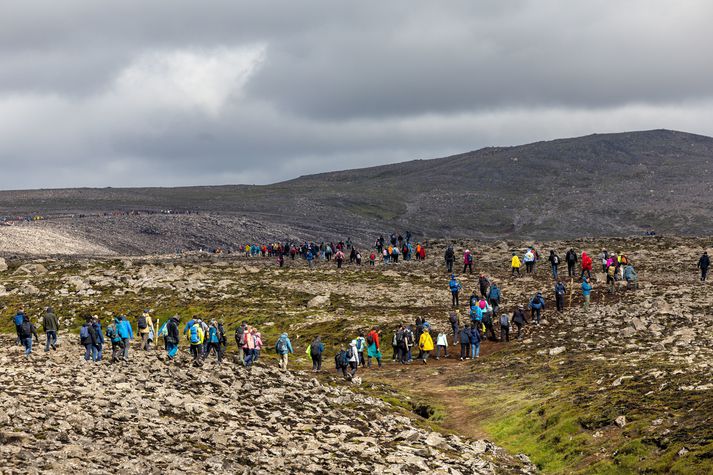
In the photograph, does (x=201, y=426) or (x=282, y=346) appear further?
(x=282, y=346)

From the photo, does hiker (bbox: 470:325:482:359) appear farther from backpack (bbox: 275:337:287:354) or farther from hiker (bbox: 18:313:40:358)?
hiker (bbox: 18:313:40:358)

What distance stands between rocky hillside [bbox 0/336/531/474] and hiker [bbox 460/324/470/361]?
10.2 meters

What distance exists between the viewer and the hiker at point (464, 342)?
45.6m

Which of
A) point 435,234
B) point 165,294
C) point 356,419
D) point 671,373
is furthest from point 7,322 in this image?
point 435,234

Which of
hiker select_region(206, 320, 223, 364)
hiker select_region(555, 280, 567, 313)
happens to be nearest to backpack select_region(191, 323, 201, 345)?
hiker select_region(206, 320, 223, 364)

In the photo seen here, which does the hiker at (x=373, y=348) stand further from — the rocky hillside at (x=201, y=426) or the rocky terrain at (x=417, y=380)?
the rocky hillside at (x=201, y=426)

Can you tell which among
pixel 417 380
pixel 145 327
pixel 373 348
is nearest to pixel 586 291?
pixel 373 348

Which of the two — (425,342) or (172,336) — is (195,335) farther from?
(425,342)

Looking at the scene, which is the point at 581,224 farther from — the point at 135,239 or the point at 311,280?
the point at 311,280

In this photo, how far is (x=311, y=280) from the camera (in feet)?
228

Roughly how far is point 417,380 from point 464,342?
487 centimetres

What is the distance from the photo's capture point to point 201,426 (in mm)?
28219

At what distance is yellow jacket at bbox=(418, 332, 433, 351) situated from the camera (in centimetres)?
4594

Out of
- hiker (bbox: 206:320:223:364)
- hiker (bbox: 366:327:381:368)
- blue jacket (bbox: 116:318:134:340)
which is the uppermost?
blue jacket (bbox: 116:318:134:340)
